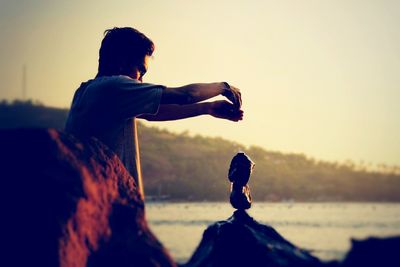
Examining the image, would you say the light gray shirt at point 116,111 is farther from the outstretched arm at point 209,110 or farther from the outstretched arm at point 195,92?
the outstretched arm at point 209,110

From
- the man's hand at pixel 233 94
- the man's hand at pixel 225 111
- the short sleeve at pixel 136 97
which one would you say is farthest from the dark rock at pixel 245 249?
the short sleeve at pixel 136 97

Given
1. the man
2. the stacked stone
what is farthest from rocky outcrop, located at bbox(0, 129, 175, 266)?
the stacked stone

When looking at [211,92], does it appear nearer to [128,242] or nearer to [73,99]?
[73,99]

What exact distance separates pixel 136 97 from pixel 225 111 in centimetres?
95

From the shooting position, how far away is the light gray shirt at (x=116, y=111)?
383 centimetres

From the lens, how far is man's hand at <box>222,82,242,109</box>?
4312 mm

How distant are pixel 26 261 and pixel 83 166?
66 centimetres

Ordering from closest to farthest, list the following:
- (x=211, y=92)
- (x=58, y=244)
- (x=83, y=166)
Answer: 1. (x=58, y=244)
2. (x=83, y=166)
3. (x=211, y=92)

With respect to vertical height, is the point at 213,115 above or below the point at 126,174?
above

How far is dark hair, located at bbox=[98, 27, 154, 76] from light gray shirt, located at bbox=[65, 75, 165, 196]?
270 millimetres

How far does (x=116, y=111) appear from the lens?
387 cm

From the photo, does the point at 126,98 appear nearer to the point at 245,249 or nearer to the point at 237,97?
the point at 237,97

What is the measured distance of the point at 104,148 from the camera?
370 centimetres

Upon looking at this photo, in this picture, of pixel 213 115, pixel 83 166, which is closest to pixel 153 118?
pixel 213 115
